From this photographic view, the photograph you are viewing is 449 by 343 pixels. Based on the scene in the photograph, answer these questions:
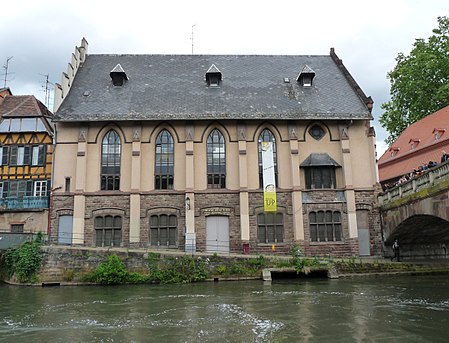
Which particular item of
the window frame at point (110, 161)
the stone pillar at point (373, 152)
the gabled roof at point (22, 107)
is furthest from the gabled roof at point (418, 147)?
the gabled roof at point (22, 107)

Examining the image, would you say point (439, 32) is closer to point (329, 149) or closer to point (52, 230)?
point (329, 149)

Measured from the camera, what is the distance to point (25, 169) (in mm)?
28391

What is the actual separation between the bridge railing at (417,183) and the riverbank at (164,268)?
4375mm

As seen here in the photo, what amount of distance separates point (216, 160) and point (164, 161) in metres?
3.41

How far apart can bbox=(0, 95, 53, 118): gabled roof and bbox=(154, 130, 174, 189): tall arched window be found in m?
8.80

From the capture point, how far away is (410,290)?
56.4 ft

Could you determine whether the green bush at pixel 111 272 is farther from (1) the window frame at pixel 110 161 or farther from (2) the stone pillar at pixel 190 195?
(1) the window frame at pixel 110 161

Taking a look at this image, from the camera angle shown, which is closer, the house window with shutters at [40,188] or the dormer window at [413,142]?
the house window with shutters at [40,188]

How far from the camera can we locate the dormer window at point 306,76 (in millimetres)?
30719

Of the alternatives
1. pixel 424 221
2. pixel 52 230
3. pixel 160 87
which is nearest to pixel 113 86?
pixel 160 87

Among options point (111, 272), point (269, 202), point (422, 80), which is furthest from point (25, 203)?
point (422, 80)

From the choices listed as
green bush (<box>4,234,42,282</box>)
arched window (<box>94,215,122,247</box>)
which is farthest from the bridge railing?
green bush (<box>4,234,42,282</box>)

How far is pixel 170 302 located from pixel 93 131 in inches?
611

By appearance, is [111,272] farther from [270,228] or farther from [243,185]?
[270,228]
